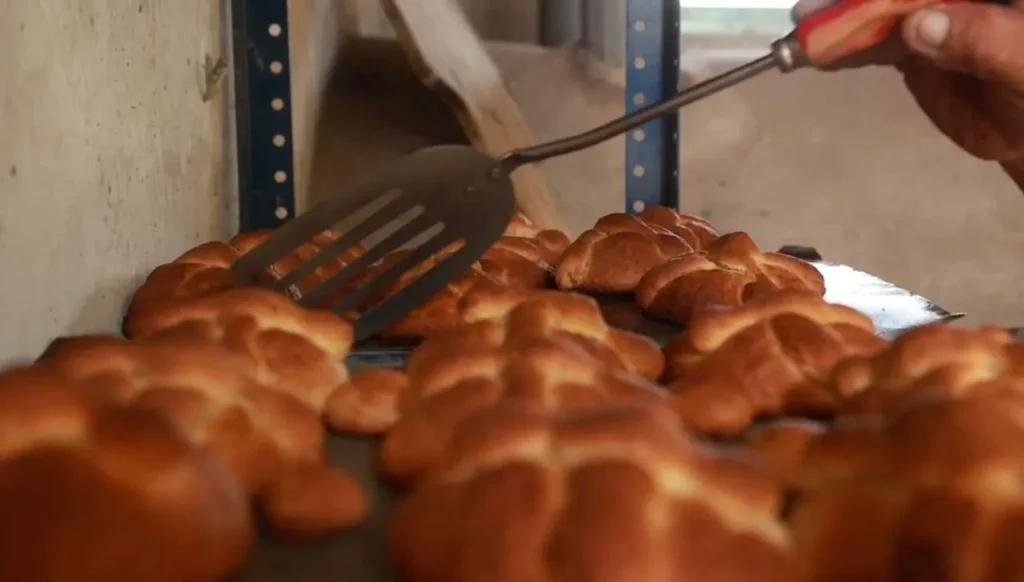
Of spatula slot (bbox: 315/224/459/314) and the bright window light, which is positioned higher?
the bright window light

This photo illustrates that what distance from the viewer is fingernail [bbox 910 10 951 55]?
81 cm

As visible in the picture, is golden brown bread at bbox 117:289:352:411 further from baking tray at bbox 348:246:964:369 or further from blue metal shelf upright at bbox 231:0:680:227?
blue metal shelf upright at bbox 231:0:680:227

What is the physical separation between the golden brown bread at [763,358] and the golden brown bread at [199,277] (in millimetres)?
383

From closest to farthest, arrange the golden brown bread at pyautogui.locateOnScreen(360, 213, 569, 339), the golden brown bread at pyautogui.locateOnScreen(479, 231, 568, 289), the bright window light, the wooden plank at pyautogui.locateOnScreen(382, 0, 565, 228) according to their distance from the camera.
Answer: the golden brown bread at pyautogui.locateOnScreen(360, 213, 569, 339) → the golden brown bread at pyautogui.locateOnScreen(479, 231, 568, 289) → the wooden plank at pyautogui.locateOnScreen(382, 0, 565, 228) → the bright window light

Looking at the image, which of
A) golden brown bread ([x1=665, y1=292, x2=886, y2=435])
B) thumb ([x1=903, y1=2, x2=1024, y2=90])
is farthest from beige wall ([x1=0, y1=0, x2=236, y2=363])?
thumb ([x1=903, y1=2, x2=1024, y2=90])

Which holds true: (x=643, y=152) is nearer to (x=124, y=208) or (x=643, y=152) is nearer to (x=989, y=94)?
(x=989, y=94)

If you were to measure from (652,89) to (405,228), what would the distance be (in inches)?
25.6

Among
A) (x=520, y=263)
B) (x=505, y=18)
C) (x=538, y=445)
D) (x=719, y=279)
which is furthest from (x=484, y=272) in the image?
(x=505, y=18)

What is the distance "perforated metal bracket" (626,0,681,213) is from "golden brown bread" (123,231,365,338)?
1.81 feet

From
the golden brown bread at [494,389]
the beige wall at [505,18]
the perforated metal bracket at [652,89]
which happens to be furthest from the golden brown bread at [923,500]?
the beige wall at [505,18]

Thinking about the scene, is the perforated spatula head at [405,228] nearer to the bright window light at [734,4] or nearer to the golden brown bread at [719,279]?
the golden brown bread at [719,279]

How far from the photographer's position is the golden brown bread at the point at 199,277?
0.86 meters

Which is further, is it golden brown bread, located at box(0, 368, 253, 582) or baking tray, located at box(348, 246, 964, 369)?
baking tray, located at box(348, 246, 964, 369)

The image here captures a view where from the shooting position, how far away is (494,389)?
62cm
